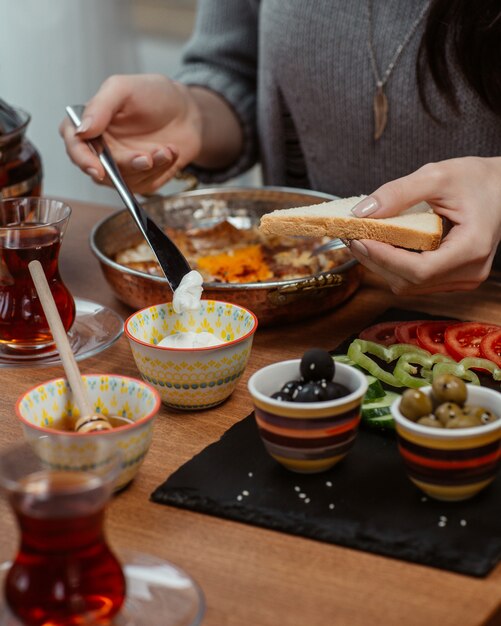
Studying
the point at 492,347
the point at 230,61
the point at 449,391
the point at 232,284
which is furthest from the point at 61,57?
the point at 449,391

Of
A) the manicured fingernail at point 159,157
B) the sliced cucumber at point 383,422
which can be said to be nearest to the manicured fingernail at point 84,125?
the manicured fingernail at point 159,157

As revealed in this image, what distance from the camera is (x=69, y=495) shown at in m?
0.73

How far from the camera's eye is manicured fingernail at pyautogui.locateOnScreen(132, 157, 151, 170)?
159 cm

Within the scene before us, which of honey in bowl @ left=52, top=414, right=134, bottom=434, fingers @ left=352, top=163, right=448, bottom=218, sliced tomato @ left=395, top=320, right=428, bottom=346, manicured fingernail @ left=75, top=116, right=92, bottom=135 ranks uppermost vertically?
manicured fingernail @ left=75, top=116, right=92, bottom=135

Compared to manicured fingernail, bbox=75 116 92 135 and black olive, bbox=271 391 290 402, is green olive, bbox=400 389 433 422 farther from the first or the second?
manicured fingernail, bbox=75 116 92 135

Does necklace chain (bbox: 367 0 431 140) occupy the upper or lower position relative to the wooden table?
upper

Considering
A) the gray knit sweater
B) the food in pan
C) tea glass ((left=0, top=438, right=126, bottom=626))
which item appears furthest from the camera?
the gray knit sweater

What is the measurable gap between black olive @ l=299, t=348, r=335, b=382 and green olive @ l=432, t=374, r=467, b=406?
0.38 ft

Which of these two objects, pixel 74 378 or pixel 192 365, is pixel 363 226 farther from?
pixel 74 378

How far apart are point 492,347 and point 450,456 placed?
0.39 meters

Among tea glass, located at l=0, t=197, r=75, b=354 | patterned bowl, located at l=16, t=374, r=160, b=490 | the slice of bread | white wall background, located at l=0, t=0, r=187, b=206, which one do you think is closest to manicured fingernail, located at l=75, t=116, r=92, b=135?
tea glass, located at l=0, t=197, r=75, b=354

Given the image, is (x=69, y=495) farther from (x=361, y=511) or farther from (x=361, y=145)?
(x=361, y=145)

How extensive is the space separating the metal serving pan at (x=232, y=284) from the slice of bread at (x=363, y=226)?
89mm

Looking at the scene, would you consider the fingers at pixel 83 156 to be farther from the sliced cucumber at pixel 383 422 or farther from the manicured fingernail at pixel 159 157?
the sliced cucumber at pixel 383 422
